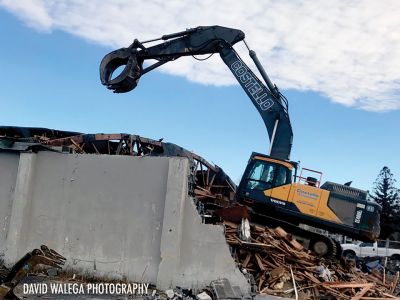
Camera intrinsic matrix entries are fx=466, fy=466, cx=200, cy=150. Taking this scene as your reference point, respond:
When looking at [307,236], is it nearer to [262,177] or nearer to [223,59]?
[262,177]

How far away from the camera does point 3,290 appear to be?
28.1 feet

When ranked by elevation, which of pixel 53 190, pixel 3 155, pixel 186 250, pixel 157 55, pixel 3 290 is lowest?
pixel 3 290

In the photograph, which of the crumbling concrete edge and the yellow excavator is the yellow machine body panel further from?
the crumbling concrete edge

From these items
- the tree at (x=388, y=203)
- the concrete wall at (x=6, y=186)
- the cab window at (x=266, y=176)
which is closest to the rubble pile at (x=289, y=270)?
the cab window at (x=266, y=176)

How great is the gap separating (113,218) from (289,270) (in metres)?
4.13

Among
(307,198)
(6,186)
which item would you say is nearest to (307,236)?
(307,198)

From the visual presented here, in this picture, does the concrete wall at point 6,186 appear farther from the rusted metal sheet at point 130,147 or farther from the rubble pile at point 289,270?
the rubble pile at point 289,270

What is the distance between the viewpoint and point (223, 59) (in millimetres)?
14836

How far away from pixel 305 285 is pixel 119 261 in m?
4.13

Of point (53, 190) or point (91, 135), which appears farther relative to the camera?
point (91, 135)

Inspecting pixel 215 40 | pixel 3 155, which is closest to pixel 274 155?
pixel 215 40

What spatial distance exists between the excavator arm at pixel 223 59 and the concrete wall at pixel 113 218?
15.9ft

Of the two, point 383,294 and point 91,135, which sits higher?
point 91,135

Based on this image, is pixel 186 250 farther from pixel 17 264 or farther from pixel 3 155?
pixel 3 155
